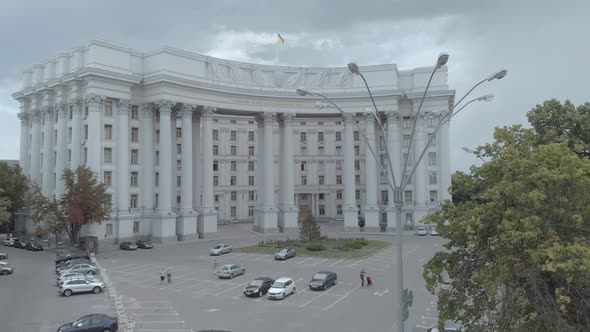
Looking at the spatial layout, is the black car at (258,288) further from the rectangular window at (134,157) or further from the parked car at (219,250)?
the rectangular window at (134,157)

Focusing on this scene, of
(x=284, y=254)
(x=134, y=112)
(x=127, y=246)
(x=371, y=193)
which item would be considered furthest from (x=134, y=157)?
(x=371, y=193)

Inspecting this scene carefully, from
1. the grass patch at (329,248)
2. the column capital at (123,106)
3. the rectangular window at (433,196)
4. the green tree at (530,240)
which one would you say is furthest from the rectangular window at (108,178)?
the green tree at (530,240)

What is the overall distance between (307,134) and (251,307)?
2813 inches

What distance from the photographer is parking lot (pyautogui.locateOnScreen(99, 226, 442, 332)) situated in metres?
25.7

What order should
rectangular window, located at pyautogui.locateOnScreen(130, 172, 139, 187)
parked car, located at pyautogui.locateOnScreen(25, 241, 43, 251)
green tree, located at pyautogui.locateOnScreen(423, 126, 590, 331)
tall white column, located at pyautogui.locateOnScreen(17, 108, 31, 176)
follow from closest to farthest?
1. green tree, located at pyautogui.locateOnScreen(423, 126, 590, 331)
2. parked car, located at pyautogui.locateOnScreen(25, 241, 43, 251)
3. rectangular window, located at pyautogui.locateOnScreen(130, 172, 139, 187)
4. tall white column, located at pyautogui.locateOnScreen(17, 108, 31, 176)

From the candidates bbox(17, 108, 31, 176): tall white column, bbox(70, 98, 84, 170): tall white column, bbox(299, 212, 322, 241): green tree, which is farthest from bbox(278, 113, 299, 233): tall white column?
bbox(17, 108, 31, 176): tall white column

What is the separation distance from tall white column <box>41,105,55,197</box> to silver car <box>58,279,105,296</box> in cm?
4015

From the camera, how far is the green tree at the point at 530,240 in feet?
42.8

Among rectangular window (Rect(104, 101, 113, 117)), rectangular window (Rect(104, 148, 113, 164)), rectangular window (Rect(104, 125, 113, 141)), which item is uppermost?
rectangular window (Rect(104, 101, 113, 117))

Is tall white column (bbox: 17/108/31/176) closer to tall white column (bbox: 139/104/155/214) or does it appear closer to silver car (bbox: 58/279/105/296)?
tall white column (bbox: 139/104/155/214)

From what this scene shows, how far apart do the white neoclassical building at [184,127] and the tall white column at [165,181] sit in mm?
134

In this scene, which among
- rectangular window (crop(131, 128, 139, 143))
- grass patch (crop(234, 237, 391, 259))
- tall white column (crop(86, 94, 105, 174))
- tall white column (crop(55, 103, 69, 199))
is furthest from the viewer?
tall white column (crop(55, 103, 69, 199))

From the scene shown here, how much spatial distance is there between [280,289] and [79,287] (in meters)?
14.0

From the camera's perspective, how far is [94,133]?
59906mm
